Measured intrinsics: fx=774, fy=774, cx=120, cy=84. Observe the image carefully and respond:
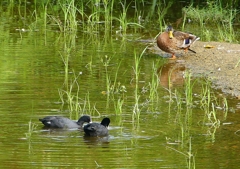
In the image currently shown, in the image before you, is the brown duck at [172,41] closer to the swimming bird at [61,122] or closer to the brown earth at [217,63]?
the brown earth at [217,63]

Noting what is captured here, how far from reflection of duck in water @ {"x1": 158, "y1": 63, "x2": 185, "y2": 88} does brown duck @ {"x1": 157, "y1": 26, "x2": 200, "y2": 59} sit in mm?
361

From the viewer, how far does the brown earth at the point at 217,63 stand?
11886 millimetres

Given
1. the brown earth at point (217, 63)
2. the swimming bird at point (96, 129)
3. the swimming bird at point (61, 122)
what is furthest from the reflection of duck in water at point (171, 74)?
the swimming bird at point (96, 129)

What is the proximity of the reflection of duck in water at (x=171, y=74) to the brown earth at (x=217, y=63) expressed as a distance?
187 mm

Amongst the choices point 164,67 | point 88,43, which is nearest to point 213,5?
point 88,43

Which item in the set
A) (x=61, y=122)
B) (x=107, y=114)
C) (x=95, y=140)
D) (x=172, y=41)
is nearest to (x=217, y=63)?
(x=172, y=41)

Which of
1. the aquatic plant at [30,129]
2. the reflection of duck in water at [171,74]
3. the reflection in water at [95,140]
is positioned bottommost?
the reflection of duck in water at [171,74]

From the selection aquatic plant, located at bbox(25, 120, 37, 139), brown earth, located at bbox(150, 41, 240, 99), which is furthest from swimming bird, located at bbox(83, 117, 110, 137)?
brown earth, located at bbox(150, 41, 240, 99)

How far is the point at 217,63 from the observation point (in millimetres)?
13492

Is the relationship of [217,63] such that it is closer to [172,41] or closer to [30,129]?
[172,41]

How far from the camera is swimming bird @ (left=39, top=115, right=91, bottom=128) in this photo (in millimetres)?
8750

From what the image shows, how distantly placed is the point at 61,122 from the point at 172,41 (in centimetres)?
564

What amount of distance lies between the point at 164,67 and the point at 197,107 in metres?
3.48

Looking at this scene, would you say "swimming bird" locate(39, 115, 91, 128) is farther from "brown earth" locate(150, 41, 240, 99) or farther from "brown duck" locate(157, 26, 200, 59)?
"brown duck" locate(157, 26, 200, 59)
